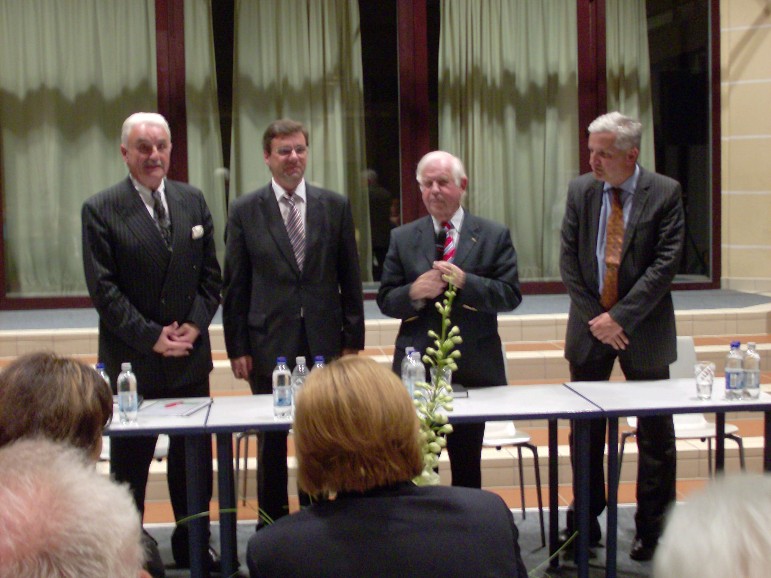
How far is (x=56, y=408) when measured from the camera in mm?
2227

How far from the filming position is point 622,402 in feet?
11.7

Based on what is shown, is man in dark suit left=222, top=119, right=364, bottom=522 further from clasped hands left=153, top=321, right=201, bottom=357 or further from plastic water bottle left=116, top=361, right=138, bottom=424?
plastic water bottle left=116, top=361, right=138, bottom=424

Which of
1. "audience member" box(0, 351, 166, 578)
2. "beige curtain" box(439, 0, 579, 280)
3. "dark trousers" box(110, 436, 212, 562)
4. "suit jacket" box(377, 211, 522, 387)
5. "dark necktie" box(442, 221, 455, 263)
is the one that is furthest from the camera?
"beige curtain" box(439, 0, 579, 280)

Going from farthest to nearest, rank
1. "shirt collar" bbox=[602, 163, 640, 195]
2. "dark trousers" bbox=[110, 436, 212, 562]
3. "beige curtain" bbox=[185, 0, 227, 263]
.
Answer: "beige curtain" bbox=[185, 0, 227, 263]
"shirt collar" bbox=[602, 163, 640, 195]
"dark trousers" bbox=[110, 436, 212, 562]

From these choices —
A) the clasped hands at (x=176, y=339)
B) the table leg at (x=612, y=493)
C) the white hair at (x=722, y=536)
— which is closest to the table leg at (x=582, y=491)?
the table leg at (x=612, y=493)

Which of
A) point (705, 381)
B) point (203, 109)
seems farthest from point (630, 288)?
point (203, 109)

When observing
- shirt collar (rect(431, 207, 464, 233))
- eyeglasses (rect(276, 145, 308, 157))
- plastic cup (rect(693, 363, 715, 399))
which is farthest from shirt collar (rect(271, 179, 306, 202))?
plastic cup (rect(693, 363, 715, 399))

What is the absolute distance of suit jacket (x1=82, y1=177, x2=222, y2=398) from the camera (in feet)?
12.5

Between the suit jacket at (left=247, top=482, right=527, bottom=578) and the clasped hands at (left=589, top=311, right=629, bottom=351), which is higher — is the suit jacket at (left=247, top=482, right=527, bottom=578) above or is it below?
below

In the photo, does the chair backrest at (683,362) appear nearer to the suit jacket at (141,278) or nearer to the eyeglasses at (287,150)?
the eyeglasses at (287,150)

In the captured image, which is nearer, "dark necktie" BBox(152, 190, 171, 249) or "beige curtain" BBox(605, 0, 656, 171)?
"dark necktie" BBox(152, 190, 171, 249)

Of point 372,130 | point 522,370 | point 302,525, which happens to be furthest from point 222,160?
point 302,525

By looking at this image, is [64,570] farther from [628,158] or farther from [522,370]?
[522,370]

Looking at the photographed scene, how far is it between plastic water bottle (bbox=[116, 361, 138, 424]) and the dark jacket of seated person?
5.18 ft
